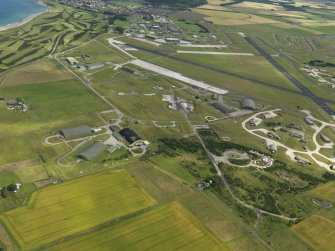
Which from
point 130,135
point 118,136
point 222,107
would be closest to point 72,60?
point 118,136

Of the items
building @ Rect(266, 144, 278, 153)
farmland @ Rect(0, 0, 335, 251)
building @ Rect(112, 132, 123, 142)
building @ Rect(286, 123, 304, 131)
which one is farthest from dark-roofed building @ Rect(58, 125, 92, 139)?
building @ Rect(286, 123, 304, 131)

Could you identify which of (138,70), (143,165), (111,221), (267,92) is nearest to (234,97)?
(267,92)

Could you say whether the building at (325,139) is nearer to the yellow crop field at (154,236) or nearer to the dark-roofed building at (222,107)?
the dark-roofed building at (222,107)

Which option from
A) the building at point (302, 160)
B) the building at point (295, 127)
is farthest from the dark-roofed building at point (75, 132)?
the building at point (295, 127)

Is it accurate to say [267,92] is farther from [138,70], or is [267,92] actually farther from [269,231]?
[269,231]

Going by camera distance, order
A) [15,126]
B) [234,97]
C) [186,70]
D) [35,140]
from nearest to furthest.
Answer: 1. [35,140]
2. [15,126]
3. [234,97]
4. [186,70]

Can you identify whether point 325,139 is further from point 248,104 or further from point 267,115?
point 248,104

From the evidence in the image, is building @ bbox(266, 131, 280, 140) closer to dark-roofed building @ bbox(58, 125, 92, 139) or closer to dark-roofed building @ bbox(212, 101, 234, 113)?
dark-roofed building @ bbox(212, 101, 234, 113)
